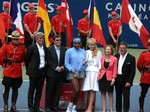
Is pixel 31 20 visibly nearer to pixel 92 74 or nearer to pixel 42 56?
pixel 42 56

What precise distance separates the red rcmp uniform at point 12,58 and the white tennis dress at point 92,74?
5.10ft

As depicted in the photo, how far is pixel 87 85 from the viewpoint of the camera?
11133mm

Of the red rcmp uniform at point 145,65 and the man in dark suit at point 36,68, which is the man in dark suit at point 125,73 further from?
the man in dark suit at point 36,68

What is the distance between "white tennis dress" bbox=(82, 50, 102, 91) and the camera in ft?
36.5

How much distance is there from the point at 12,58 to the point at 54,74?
106cm

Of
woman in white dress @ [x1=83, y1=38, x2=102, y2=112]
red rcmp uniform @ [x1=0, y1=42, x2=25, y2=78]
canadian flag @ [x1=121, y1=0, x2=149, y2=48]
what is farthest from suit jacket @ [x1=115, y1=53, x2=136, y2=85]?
red rcmp uniform @ [x1=0, y1=42, x2=25, y2=78]

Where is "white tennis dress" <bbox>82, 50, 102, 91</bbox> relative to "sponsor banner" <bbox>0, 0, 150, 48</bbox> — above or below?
below

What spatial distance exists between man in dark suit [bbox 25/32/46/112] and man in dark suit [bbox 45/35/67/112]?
Answer: 144 millimetres

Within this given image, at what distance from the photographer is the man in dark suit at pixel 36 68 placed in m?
11.0

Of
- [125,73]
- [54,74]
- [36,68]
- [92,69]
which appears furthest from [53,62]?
[125,73]

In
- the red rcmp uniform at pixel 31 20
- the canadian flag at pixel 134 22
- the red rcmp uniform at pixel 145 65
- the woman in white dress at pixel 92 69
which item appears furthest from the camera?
the red rcmp uniform at pixel 31 20

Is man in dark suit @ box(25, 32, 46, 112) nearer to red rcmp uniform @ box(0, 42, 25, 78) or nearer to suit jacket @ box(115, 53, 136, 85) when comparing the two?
red rcmp uniform @ box(0, 42, 25, 78)

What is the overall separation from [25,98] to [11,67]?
78.1 inches

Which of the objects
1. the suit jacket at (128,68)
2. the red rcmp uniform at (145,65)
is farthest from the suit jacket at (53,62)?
the red rcmp uniform at (145,65)
